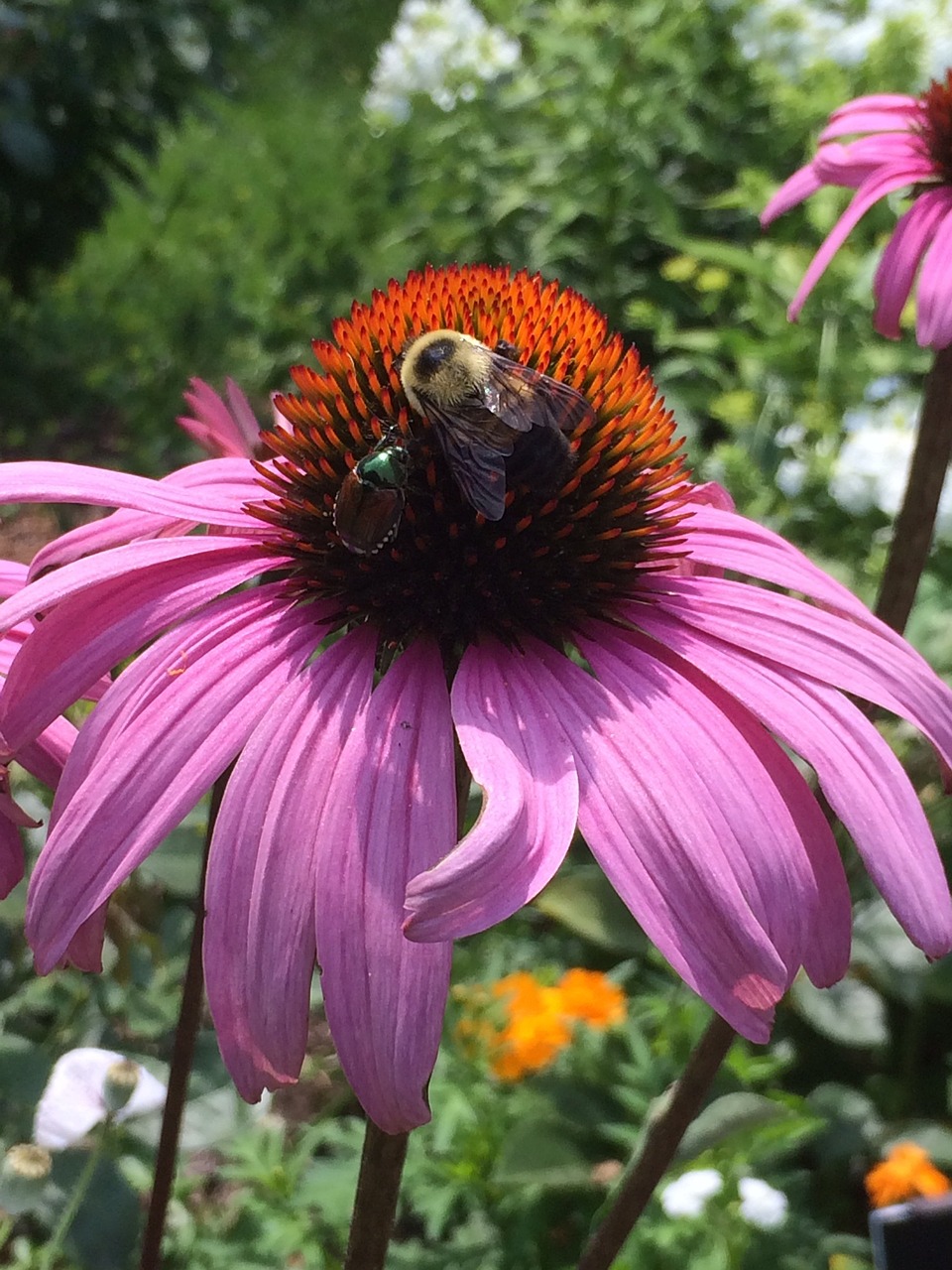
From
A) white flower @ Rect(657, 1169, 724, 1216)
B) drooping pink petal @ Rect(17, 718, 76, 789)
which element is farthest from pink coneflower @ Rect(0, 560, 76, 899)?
white flower @ Rect(657, 1169, 724, 1216)

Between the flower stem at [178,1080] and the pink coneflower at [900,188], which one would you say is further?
the pink coneflower at [900,188]

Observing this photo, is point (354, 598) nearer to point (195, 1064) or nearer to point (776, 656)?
point (776, 656)

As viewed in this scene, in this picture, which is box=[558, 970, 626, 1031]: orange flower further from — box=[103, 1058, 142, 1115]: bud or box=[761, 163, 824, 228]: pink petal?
box=[761, 163, 824, 228]: pink petal

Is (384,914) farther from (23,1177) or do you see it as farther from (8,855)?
(23,1177)

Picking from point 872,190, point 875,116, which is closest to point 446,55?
point 875,116

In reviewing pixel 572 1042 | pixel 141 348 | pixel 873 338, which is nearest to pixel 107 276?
pixel 141 348

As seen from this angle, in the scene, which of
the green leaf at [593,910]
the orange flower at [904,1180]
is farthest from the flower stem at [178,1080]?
the orange flower at [904,1180]

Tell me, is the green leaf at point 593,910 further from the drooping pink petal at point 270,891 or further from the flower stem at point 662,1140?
the drooping pink petal at point 270,891
